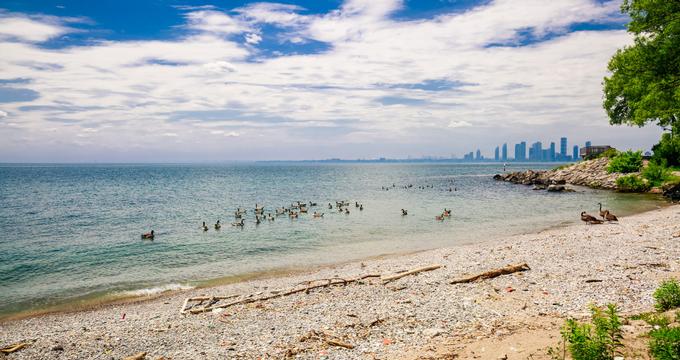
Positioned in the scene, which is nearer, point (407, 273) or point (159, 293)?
point (407, 273)

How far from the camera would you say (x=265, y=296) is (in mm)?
15094

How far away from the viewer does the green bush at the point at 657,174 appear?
4711 centimetres

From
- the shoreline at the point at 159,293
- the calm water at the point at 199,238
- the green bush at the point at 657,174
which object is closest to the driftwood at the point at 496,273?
the shoreline at the point at 159,293

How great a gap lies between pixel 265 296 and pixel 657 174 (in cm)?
5313

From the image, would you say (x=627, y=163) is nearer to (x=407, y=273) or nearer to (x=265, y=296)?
(x=407, y=273)

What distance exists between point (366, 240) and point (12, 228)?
33.7 metres

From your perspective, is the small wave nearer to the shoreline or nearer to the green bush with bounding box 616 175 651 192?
the shoreline

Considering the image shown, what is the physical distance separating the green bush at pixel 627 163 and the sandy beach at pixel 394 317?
48.2 meters

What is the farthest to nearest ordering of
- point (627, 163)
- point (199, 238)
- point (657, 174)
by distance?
point (627, 163) → point (657, 174) → point (199, 238)

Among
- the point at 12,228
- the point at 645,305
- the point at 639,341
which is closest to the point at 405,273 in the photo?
the point at 645,305

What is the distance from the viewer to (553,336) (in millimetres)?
8375

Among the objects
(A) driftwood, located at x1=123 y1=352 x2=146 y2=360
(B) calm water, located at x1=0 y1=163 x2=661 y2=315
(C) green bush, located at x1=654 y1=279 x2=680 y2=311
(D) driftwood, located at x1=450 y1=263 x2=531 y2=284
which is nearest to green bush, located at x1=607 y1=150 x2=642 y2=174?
(B) calm water, located at x1=0 y1=163 x2=661 y2=315

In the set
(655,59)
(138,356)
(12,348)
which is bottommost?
(12,348)

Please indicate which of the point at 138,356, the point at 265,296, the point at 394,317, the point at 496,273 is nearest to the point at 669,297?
the point at 496,273
